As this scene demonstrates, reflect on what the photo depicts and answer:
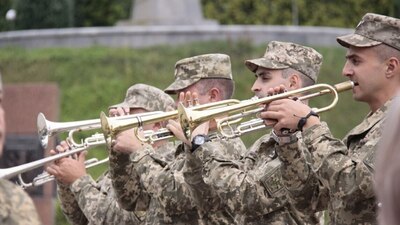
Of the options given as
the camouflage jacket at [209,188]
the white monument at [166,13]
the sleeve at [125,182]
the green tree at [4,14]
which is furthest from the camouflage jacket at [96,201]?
the green tree at [4,14]

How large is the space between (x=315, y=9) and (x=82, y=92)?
12.4 metres

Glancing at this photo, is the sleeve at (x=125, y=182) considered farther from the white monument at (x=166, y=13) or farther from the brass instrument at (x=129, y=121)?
the white monument at (x=166, y=13)

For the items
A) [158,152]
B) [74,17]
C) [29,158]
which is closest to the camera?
[158,152]

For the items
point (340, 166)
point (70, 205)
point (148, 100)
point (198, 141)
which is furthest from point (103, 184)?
point (340, 166)

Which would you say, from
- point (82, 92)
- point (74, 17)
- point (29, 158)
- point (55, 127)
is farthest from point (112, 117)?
point (74, 17)

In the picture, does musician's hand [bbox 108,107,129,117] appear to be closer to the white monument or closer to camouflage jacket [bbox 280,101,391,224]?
camouflage jacket [bbox 280,101,391,224]

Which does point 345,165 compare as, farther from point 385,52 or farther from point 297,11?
point 297,11

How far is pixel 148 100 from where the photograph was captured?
8.62 m

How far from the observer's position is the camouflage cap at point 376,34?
Result: 21.1 ft

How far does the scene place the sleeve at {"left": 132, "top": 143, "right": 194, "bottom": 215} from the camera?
7.43 metres

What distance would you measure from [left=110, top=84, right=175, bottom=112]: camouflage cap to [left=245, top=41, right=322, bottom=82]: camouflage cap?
1.26m

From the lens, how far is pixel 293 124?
6.08 meters

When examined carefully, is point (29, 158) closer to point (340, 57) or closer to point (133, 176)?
point (340, 57)

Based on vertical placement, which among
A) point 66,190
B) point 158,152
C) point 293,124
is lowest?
point 66,190
